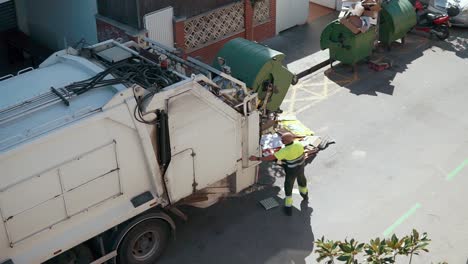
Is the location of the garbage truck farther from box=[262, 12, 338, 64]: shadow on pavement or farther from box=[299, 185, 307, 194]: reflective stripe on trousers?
box=[262, 12, 338, 64]: shadow on pavement

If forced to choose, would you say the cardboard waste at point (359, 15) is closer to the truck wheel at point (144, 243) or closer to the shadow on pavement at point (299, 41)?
the shadow on pavement at point (299, 41)

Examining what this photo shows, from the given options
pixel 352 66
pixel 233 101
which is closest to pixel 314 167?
pixel 233 101

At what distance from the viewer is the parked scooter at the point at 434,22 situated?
656 inches

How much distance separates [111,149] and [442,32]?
11.6m

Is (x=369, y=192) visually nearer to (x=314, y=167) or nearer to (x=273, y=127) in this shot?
(x=314, y=167)

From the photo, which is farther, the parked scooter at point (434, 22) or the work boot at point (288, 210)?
the parked scooter at point (434, 22)

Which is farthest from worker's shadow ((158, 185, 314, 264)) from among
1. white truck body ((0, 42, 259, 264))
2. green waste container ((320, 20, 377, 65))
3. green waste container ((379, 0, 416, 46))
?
green waste container ((379, 0, 416, 46))

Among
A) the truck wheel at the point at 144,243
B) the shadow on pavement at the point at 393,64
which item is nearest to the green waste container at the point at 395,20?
the shadow on pavement at the point at 393,64

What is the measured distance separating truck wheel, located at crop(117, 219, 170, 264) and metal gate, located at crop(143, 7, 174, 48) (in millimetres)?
5594

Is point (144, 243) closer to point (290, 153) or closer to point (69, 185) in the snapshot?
point (69, 185)

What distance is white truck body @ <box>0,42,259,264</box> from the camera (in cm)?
739

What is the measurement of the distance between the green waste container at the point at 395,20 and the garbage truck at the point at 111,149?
7.17 m

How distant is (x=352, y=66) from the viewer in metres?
15.0

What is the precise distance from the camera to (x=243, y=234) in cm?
972
